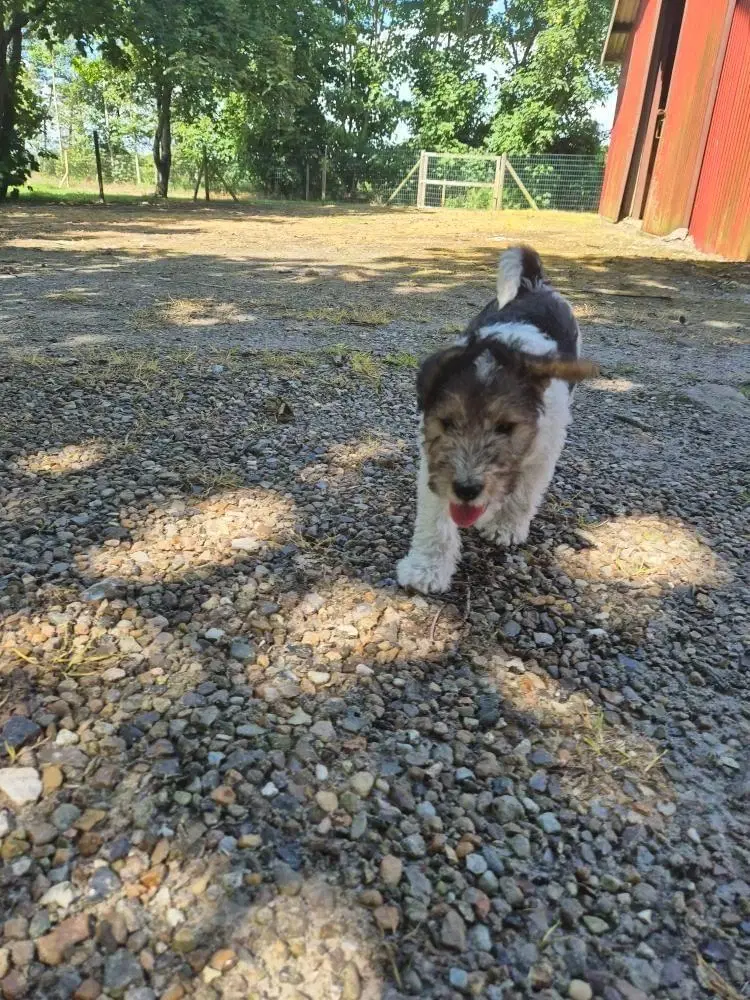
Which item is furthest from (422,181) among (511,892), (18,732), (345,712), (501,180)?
(511,892)

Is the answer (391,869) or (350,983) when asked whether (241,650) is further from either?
(350,983)

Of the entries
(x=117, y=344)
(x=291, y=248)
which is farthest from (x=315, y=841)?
(x=291, y=248)

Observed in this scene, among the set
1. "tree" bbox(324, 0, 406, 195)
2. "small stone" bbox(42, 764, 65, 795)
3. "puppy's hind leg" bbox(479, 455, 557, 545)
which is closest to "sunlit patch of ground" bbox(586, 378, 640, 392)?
"puppy's hind leg" bbox(479, 455, 557, 545)

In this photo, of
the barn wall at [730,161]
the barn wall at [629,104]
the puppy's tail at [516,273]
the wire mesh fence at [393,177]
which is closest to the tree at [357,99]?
the wire mesh fence at [393,177]

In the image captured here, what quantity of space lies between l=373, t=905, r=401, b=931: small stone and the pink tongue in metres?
1.47

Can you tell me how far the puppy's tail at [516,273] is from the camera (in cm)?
429

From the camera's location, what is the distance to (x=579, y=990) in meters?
1.64

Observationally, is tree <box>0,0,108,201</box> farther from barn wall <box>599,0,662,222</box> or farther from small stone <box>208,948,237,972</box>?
small stone <box>208,948,237,972</box>

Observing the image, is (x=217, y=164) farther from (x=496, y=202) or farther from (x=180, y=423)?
(x=180, y=423)

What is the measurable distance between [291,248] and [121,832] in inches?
512

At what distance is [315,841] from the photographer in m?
1.93

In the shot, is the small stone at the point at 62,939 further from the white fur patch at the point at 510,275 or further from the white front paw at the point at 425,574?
the white fur patch at the point at 510,275

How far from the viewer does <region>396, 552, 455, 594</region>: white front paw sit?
3052mm

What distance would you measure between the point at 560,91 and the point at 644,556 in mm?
39479
